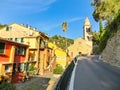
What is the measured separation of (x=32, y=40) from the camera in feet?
169

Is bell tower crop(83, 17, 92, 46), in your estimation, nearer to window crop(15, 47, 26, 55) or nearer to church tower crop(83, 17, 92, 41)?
church tower crop(83, 17, 92, 41)

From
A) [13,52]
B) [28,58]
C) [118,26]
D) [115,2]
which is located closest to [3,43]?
[13,52]

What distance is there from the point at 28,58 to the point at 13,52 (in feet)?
30.5

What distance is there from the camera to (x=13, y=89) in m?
16.3

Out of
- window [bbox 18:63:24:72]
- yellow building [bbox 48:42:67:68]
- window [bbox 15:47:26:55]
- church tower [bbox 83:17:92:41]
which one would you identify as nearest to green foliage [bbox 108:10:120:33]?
window [bbox 15:47:26:55]

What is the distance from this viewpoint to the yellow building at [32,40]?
2009 inches

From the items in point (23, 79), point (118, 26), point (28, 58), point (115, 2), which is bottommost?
point (23, 79)

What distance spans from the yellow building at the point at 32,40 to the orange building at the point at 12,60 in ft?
17.7

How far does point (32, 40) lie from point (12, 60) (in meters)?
14.4

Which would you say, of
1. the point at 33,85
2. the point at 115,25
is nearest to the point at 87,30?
the point at 115,25

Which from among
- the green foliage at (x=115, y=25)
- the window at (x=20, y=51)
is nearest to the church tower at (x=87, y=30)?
the green foliage at (x=115, y=25)

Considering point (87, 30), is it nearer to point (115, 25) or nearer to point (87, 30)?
point (87, 30)

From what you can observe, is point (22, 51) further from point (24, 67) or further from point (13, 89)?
point (13, 89)

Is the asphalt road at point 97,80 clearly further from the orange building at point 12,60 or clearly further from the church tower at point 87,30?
the church tower at point 87,30
